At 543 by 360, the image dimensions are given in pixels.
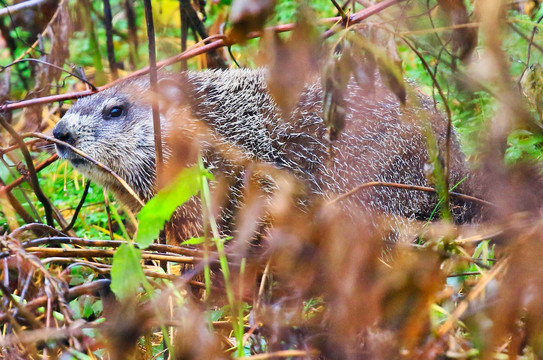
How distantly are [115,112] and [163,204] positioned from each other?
6.43 feet

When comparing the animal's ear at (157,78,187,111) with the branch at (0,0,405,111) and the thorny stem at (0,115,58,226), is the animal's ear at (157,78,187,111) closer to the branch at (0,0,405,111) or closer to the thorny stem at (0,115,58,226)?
the branch at (0,0,405,111)

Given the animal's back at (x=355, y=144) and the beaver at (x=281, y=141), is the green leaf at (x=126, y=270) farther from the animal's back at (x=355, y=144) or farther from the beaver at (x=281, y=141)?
the animal's back at (x=355, y=144)

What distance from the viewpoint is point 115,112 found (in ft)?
12.6

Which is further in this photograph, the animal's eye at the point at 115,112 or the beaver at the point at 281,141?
the animal's eye at the point at 115,112

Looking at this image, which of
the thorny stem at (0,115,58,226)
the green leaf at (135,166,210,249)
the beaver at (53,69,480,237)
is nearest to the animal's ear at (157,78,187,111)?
the beaver at (53,69,480,237)

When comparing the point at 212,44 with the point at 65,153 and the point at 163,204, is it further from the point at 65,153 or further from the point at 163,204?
the point at 163,204

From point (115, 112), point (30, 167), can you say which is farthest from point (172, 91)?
point (30, 167)

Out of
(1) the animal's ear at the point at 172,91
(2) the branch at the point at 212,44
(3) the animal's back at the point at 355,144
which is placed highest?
(2) the branch at the point at 212,44

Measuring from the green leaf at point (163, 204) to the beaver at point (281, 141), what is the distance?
1380mm

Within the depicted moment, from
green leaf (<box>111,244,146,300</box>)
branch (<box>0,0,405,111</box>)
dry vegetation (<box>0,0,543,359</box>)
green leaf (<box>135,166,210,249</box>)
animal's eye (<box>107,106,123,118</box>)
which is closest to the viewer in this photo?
dry vegetation (<box>0,0,543,359</box>)

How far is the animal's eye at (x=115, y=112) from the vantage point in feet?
12.6

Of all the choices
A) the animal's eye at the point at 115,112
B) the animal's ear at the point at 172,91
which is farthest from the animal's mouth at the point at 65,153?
the animal's ear at the point at 172,91

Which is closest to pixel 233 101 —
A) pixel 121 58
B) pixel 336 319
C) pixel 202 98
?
pixel 202 98

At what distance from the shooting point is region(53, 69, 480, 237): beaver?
11.8 ft
